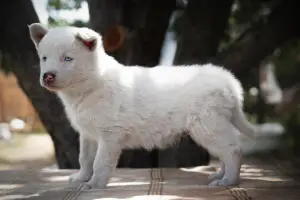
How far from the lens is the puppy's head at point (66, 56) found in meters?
2.74

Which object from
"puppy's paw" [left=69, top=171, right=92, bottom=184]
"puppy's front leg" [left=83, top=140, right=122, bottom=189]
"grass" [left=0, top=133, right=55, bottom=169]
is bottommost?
"grass" [left=0, top=133, right=55, bottom=169]

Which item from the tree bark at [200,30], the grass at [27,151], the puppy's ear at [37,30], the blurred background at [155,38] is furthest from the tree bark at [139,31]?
the grass at [27,151]

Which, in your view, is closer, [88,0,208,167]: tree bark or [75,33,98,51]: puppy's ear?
[75,33,98,51]: puppy's ear

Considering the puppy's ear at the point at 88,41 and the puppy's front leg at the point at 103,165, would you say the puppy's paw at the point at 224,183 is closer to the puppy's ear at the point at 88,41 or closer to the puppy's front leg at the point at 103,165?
the puppy's front leg at the point at 103,165

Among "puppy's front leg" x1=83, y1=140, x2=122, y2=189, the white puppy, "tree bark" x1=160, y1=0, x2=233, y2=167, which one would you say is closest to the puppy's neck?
the white puppy

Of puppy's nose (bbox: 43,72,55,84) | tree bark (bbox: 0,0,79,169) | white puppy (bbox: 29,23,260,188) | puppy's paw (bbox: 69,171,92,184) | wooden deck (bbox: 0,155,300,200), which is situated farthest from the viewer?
tree bark (bbox: 0,0,79,169)

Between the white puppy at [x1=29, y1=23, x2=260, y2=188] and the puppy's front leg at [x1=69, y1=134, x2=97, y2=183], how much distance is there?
2cm

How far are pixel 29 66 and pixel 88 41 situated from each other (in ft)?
5.11

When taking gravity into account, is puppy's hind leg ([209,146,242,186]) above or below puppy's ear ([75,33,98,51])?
below

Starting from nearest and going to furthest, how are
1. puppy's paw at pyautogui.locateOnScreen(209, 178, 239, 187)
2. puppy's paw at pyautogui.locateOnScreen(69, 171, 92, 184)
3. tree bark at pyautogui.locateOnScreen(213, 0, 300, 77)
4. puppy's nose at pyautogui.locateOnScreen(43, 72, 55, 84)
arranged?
puppy's nose at pyautogui.locateOnScreen(43, 72, 55, 84) < puppy's paw at pyautogui.locateOnScreen(209, 178, 239, 187) < puppy's paw at pyautogui.locateOnScreen(69, 171, 92, 184) < tree bark at pyautogui.locateOnScreen(213, 0, 300, 77)

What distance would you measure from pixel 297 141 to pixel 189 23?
2.68 m

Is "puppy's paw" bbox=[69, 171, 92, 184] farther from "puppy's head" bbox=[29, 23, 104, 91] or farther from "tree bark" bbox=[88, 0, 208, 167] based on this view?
"tree bark" bbox=[88, 0, 208, 167]

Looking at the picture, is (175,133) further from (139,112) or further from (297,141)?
(297,141)

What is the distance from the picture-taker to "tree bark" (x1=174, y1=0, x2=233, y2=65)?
14.8 feet
